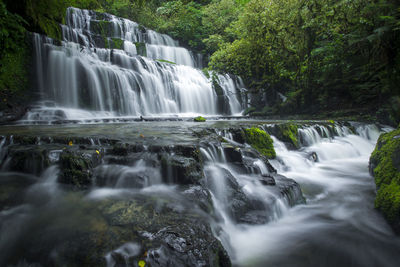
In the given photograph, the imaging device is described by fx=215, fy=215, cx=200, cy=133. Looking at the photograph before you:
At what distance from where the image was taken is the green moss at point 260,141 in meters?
5.43

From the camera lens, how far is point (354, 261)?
223cm

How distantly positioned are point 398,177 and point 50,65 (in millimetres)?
12087

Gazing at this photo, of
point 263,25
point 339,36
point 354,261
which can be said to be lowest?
point 354,261

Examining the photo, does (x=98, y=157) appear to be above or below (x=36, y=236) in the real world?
above

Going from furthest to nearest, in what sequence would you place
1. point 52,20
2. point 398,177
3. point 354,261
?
1. point 52,20
2. point 398,177
3. point 354,261

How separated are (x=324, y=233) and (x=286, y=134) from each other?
13.7 ft

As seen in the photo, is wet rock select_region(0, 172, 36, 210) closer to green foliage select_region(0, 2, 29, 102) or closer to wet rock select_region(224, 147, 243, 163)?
wet rock select_region(224, 147, 243, 163)

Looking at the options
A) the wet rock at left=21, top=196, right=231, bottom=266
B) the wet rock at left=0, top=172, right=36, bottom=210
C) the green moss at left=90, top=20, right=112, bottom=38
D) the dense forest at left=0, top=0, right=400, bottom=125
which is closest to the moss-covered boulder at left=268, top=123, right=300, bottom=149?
the dense forest at left=0, top=0, right=400, bottom=125

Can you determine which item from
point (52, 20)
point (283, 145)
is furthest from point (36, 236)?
point (52, 20)

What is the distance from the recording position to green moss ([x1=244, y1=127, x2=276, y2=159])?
17.8ft

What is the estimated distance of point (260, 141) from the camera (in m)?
5.54

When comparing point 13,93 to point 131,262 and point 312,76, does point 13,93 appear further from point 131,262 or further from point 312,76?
point 312,76

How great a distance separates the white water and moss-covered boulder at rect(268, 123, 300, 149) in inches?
72.2

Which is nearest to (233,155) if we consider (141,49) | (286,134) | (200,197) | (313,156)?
(200,197)
